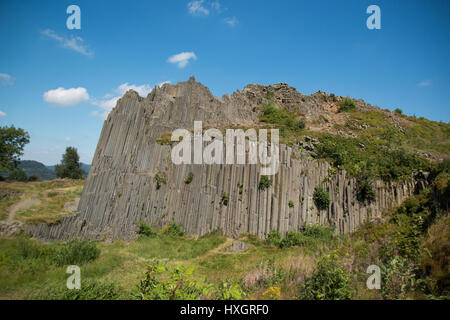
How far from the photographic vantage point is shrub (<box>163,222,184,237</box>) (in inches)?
617

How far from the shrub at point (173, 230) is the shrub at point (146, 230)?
2.97ft

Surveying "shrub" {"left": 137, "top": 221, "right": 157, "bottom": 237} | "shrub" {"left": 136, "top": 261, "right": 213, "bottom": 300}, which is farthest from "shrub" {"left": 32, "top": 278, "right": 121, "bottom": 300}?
"shrub" {"left": 137, "top": 221, "right": 157, "bottom": 237}

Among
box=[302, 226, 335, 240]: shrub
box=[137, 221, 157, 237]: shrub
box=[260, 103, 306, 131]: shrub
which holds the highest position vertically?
box=[260, 103, 306, 131]: shrub

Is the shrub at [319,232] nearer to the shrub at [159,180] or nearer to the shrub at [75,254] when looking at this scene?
the shrub at [75,254]

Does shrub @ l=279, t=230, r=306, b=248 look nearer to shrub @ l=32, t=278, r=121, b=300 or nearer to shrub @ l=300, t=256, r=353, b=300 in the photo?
shrub @ l=300, t=256, r=353, b=300

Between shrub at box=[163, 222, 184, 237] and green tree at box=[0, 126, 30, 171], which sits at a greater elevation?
green tree at box=[0, 126, 30, 171]

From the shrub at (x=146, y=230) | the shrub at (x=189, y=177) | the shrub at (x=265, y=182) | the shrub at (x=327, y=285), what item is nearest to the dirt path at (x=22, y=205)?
the shrub at (x=146, y=230)

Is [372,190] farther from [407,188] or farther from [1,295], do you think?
[1,295]

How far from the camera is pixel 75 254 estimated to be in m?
10.5

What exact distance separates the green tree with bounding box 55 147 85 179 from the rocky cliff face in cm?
4287

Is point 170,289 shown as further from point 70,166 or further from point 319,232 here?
point 70,166

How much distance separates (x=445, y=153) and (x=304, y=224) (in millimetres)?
14232

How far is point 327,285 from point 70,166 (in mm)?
66624
